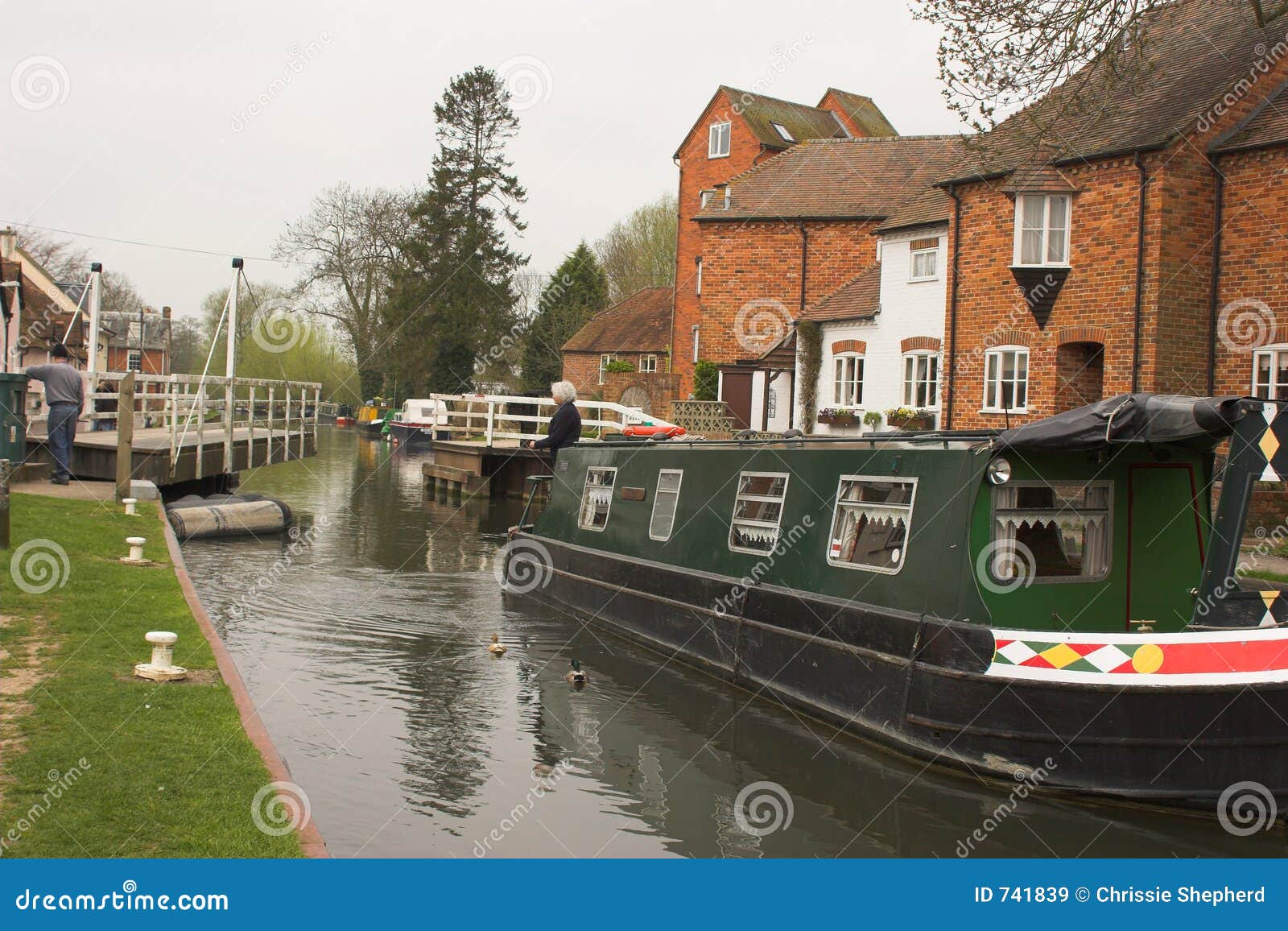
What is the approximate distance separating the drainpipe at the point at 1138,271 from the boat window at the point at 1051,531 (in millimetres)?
11044

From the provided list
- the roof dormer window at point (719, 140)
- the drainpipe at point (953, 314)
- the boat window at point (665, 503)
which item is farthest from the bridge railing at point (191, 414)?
the roof dormer window at point (719, 140)

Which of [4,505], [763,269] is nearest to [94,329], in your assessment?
[4,505]

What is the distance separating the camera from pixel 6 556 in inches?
413

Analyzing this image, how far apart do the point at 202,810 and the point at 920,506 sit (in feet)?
16.7

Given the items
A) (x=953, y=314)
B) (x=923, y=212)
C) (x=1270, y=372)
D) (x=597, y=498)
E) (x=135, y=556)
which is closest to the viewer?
(x=135, y=556)

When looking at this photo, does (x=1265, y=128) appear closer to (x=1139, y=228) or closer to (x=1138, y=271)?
(x=1139, y=228)

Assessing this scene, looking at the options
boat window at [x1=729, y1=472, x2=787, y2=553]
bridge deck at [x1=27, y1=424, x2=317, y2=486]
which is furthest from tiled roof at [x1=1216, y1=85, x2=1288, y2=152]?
bridge deck at [x1=27, y1=424, x2=317, y2=486]

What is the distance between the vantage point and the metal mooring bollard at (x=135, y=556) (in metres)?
11.9

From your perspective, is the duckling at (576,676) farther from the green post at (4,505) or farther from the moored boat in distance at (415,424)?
the moored boat in distance at (415,424)

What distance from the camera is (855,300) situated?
27.4m

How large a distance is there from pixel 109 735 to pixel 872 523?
5.45m

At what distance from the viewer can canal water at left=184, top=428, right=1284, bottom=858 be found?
6.98 meters

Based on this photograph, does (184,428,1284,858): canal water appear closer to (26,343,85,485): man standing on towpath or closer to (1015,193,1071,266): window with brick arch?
(26,343,85,485): man standing on towpath

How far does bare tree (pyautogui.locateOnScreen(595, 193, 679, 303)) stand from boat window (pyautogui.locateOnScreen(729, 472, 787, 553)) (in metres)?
49.0
